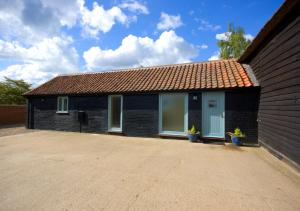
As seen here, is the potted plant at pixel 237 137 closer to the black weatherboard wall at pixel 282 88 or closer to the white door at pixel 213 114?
the white door at pixel 213 114

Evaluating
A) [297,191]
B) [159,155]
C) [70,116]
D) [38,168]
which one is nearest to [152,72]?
[70,116]

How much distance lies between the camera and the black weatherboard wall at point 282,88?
5086 millimetres

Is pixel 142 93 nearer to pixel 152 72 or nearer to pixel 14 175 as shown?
pixel 152 72

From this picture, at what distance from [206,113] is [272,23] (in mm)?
4573

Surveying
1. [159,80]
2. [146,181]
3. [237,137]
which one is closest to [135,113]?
[159,80]

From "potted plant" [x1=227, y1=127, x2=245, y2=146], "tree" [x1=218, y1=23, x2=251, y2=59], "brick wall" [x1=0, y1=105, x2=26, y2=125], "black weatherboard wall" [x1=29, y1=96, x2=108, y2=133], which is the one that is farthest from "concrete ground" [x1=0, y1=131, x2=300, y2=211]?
"tree" [x1=218, y1=23, x2=251, y2=59]

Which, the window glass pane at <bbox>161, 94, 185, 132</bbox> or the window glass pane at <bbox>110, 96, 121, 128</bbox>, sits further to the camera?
the window glass pane at <bbox>110, 96, 121, 128</bbox>

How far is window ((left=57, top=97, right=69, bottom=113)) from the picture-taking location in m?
13.1

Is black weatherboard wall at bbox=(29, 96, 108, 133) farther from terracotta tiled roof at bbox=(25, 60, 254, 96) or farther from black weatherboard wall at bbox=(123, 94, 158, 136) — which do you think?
black weatherboard wall at bbox=(123, 94, 158, 136)

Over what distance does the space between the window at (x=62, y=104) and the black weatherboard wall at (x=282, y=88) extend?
36.9 feet

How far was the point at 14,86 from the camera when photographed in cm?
2903

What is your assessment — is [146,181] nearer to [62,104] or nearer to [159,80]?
[159,80]

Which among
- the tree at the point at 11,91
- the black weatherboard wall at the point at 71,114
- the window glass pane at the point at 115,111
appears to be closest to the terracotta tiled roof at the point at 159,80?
the black weatherboard wall at the point at 71,114

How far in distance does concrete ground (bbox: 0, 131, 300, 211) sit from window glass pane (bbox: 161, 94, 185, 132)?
3.04m
